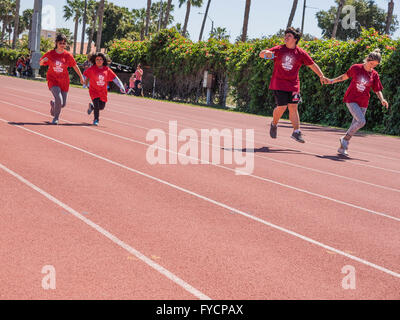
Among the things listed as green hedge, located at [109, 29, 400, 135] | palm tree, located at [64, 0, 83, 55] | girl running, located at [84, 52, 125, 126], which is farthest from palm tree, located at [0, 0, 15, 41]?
girl running, located at [84, 52, 125, 126]

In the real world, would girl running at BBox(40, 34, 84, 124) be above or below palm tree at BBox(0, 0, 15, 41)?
below

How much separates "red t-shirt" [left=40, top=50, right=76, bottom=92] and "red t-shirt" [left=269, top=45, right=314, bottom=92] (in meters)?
4.65

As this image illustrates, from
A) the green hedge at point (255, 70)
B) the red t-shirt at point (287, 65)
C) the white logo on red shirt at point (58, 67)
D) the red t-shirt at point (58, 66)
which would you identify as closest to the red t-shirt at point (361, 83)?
the red t-shirt at point (287, 65)

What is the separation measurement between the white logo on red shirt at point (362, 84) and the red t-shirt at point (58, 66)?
20.6 feet

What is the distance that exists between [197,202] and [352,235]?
1.76 m

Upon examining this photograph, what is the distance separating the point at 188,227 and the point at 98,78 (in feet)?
27.9

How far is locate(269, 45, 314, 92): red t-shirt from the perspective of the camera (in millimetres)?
10219

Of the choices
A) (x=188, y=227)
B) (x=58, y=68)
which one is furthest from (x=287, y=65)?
(x=188, y=227)

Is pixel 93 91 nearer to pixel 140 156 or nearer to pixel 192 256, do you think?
pixel 140 156

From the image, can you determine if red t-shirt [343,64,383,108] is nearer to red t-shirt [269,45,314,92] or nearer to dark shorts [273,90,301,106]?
red t-shirt [269,45,314,92]

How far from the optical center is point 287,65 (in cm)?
1029

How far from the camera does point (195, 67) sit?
3019cm

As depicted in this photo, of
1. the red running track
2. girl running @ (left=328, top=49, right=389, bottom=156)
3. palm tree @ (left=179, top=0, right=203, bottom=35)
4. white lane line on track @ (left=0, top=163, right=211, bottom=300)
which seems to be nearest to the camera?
white lane line on track @ (left=0, top=163, right=211, bottom=300)

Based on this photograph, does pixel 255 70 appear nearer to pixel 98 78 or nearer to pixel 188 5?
pixel 98 78
